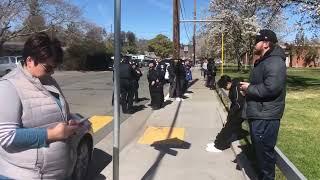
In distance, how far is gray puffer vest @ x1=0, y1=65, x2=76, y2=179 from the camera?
3336 mm

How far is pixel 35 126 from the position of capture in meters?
3.36

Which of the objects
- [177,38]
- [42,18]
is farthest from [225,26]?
[177,38]

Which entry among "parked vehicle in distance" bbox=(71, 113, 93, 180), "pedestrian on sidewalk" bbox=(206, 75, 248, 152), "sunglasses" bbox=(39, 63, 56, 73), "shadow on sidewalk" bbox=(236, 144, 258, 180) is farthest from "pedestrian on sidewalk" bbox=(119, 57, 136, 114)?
"sunglasses" bbox=(39, 63, 56, 73)

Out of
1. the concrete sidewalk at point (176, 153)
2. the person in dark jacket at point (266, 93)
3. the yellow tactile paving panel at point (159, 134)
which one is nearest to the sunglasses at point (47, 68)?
the person in dark jacket at point (266, 93)

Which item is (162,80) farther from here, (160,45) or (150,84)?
(160,45)

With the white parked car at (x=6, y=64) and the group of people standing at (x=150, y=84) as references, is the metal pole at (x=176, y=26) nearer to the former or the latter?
the group of people standing at (x=150, y=84)

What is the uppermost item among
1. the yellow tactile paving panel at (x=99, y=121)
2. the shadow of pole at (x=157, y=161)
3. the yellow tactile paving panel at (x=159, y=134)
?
the yellow tactile paving panel at (x=99, y=121)

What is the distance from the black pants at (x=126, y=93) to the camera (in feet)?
54.2

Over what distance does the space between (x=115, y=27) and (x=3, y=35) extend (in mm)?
49142

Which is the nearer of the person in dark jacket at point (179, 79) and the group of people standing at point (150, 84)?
the group of people standing at point (150, 84)

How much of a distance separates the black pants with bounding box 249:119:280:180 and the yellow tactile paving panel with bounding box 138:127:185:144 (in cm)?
495

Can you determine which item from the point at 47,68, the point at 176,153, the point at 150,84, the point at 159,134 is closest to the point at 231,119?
the point at 176,153

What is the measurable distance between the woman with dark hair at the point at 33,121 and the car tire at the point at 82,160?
12.4 feet

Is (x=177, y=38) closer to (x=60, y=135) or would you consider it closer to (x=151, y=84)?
(x=151, y=84)
